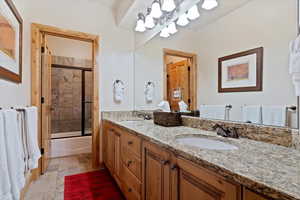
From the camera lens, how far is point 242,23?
1233 mm

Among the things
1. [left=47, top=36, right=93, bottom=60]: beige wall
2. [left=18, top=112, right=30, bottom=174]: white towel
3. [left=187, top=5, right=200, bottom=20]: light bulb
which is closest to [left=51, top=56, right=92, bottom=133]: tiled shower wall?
[left=47, top=36, right=93, bottom=60]: beige wall

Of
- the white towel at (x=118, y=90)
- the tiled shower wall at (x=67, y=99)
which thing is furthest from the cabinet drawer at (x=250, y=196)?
the tiled shower wall at (x=67, y=99)

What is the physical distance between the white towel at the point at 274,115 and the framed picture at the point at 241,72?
0.15 meters

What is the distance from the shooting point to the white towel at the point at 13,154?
0.95 m

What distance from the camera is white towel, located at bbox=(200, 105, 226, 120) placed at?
4.43 ft

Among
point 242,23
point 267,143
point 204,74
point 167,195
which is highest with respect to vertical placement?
point 242,23

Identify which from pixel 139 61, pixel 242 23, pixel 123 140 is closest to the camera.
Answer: pixel 242 23

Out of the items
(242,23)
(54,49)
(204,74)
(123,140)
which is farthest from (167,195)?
(54,49)

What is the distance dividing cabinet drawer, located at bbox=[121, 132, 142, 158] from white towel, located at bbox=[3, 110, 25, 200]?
776 millimetres

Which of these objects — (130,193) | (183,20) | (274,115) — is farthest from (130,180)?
(183,20)

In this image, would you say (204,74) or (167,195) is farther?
(204,74)

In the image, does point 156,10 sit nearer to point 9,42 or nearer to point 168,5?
point 168,5

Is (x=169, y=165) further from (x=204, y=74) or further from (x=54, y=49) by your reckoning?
(x=54, y=49)

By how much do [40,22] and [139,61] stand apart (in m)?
1.44
